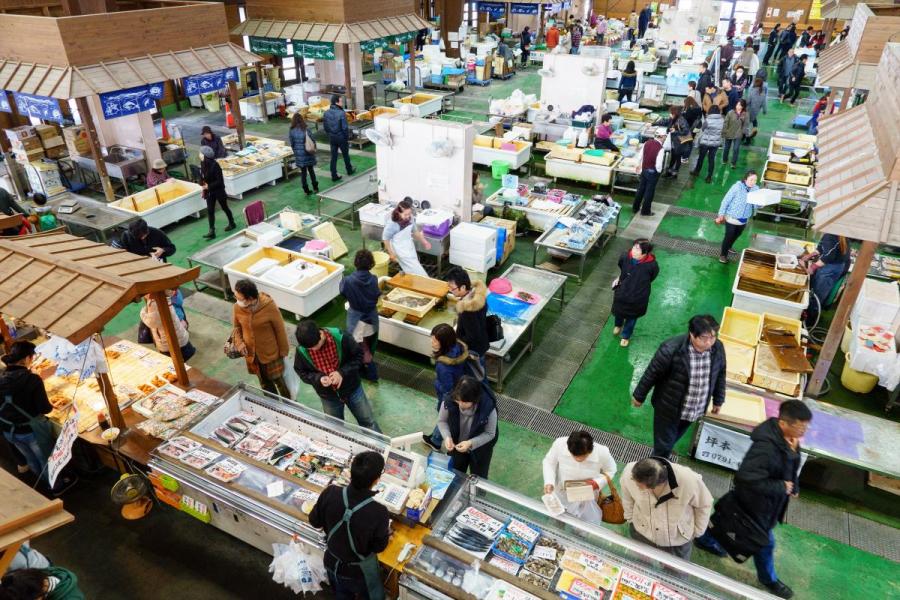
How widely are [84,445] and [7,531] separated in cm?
355

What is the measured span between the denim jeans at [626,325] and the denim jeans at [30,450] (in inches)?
296

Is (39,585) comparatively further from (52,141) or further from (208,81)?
(52,141)

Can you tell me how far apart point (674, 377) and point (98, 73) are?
1229cm

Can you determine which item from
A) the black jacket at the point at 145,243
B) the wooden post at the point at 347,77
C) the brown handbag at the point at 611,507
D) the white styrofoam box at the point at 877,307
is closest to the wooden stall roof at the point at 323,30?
the wooden post at the point at 347,77

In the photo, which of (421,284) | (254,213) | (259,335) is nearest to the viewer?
(259,335)

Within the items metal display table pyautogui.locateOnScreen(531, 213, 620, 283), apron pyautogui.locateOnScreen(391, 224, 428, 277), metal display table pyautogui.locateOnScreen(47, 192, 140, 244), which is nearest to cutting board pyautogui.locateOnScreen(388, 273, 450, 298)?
apron pyautogui.locateOnScreen(391, 224, 428, 277)

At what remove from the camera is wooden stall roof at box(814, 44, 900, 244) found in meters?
6.15

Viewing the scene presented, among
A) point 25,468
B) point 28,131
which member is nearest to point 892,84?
point 25,468

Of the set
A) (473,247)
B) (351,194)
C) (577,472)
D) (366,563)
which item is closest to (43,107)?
(351,194)

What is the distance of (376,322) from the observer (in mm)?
7934

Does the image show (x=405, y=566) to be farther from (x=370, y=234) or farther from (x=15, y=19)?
(x=15, y=19)

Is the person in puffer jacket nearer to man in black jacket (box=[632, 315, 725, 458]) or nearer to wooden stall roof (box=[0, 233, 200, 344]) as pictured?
man in black jacket (box=[632, 315, 725, 458])

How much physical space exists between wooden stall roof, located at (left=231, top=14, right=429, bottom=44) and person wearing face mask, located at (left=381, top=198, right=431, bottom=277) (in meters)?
9.82

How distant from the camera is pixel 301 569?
16.1ft
